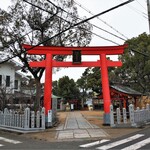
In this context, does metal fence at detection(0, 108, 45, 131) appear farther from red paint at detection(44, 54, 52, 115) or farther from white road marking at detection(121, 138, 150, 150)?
white road marking at detection(121, 138, 150, 150)

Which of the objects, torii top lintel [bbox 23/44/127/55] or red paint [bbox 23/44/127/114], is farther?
torii top lintel [bbox 23/44/127/55]

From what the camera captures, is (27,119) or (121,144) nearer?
(121,144)

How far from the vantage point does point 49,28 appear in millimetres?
24062

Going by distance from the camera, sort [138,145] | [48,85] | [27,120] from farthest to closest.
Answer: [48,85] < [27,120] < [138,145]

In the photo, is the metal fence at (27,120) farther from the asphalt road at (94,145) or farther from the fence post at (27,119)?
the asphalt road at (94,145)

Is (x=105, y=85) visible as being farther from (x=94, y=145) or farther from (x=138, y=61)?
(x=138, y=61)

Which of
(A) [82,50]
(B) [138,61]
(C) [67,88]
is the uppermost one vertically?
(B) [138,61]

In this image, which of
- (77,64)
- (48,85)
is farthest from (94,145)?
(77,64)

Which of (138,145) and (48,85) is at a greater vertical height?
(48,85)

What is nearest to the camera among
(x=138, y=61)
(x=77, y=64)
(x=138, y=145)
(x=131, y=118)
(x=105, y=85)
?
(x=138, y=145)

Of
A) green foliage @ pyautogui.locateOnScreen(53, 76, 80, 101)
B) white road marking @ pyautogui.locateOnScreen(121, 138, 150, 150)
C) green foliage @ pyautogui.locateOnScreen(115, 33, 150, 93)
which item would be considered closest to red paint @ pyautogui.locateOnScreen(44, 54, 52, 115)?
white road marking @ pyautogui.locateOnScreen(121, 138, 150, 150)

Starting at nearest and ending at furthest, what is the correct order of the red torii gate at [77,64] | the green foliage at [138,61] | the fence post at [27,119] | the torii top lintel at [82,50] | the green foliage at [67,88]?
the fence post at [27,119] → the red torii gate at [77,64] → the torii top lintel at [82,50] → the green foliage at [138,61] → the green foliage at [67,88]

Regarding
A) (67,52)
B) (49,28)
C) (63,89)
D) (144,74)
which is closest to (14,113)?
(67,52)

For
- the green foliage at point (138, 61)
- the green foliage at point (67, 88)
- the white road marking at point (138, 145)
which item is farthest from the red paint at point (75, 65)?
the green foliage at point (67, 88)
